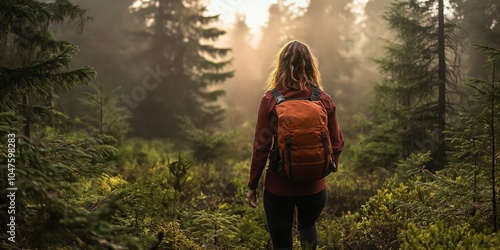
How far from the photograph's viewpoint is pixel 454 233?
3.53 m

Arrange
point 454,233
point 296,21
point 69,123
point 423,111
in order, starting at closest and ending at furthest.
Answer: point 454,233, point 69,123, point 423,111, point 296,21

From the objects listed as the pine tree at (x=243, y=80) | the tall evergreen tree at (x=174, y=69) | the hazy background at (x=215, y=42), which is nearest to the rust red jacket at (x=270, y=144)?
the hazy background at (x=215, y=42)

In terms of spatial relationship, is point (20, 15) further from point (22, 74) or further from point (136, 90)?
point (136, 90)

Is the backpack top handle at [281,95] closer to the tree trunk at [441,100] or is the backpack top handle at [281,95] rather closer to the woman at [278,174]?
the woman at [278,174]

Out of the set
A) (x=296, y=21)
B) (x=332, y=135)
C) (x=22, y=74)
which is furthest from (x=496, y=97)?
(x=296, y=21)

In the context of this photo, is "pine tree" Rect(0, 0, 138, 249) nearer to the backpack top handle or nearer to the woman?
the woman

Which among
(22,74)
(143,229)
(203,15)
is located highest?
(203,15)

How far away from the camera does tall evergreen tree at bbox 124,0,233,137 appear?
73.0 feet

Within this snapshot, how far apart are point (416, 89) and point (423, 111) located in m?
0.70

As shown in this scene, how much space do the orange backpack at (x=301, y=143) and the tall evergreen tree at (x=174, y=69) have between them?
18637 millimetres

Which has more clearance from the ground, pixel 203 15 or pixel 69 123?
pixel 203 15

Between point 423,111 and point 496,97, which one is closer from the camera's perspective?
point 496,97

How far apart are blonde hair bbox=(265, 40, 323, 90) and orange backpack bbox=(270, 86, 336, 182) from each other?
324 millimetres

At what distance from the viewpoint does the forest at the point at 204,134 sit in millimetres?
3369
